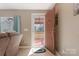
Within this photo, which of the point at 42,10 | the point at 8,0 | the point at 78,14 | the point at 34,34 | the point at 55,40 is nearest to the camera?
the point at 8,0

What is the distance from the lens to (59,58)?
2.89 ft

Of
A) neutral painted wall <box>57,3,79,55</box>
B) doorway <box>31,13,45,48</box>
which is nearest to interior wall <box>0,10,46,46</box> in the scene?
doorway <box>31,13,45,48</box>

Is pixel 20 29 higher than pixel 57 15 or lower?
lower

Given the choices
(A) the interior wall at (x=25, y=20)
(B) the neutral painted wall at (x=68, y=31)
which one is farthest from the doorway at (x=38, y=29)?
(B) the neutral painted wall at (x=68, y=31)

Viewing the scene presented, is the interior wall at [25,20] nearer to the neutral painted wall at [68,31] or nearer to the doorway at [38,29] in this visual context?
the doorway at [38,29]

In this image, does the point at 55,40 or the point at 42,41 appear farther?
the point at 55,40

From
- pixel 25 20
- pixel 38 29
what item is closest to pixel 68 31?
pixel 38 29

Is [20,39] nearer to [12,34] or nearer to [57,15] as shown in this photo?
[12,34]

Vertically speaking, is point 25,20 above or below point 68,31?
above

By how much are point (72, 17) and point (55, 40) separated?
484 millimetres

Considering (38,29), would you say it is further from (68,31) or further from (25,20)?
(68,31)

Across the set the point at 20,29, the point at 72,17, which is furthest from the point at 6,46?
the point at 72,17

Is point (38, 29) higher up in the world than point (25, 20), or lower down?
lower down

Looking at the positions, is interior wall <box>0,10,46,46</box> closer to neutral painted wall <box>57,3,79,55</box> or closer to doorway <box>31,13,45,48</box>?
doorway <box>31,13,45,48</box>
